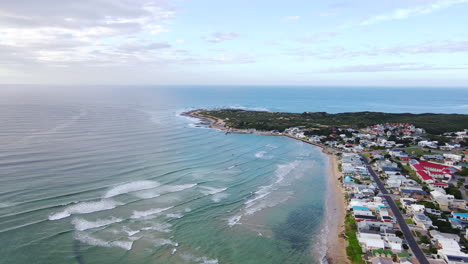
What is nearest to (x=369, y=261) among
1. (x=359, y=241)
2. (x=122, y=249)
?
(x=359, y=241)

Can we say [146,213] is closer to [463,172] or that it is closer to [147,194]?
[147,194]

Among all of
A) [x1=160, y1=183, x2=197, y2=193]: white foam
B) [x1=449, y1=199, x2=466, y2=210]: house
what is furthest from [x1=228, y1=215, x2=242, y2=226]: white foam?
[x1=449, y1=199, x2=466, y2=210]: house

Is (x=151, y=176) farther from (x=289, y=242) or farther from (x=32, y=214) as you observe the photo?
(x=289, y=242)

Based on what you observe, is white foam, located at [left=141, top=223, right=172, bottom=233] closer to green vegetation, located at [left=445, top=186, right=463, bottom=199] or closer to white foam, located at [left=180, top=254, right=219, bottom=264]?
white foam, located at [left=180, top=254, right=219, bottom=264]

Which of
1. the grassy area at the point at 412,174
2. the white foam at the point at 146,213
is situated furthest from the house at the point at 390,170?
the white foam at the point at 146,213

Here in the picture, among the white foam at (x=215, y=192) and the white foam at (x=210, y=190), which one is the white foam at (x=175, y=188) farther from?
the white foam at (x=215, y=192)

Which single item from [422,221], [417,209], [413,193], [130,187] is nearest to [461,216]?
[417,209]
